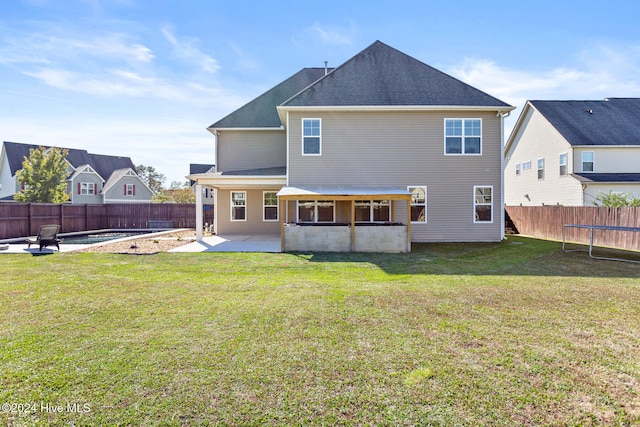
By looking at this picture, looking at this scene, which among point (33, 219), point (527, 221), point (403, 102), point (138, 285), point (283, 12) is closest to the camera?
point (138, 285)

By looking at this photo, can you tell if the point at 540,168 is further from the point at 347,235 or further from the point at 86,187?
the point at 86,187

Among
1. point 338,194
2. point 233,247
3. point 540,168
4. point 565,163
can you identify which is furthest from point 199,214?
point 540,168

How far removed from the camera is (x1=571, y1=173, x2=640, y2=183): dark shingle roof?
56.1 ft

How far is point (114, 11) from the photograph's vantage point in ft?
33.0

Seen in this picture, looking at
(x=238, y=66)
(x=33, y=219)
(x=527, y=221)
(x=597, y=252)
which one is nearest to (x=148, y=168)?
(x=33, y=219)

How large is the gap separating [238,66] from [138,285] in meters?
12.1

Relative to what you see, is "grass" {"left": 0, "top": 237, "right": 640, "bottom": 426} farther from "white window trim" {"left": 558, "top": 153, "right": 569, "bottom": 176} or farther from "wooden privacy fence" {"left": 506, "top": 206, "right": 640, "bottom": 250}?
"white window trim" {"left": 558, "top": 153, "right": 569, "bottom": 176}

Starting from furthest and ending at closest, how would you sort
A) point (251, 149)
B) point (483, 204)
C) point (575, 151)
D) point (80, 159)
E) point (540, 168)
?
1. point (80, 159)
2. point (540, 168)
3. point (575, 151)
4. point (251, 149)
5. point (483, 204)

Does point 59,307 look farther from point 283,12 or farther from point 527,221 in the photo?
point 527,221

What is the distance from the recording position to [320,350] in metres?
3.61

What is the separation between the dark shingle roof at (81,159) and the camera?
29.6 m

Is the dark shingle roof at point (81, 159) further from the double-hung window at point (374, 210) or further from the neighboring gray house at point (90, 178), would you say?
the double-hung window at point (374, 210)

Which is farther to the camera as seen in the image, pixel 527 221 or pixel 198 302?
pixel 527 221

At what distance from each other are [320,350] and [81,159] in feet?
130
